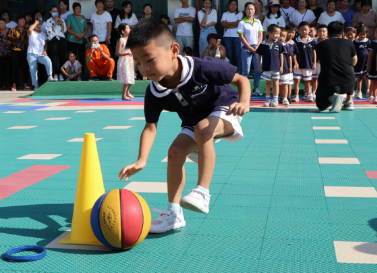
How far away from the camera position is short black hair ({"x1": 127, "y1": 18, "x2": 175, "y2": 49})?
2.66m

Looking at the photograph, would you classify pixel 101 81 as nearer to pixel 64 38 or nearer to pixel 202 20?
pixel 64 38

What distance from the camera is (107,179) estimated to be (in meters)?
4.52

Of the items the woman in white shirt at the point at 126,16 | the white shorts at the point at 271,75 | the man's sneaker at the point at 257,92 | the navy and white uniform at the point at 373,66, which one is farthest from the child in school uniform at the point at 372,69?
the woman in white shirt at the point at 126,16

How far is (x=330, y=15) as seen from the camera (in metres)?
13.2

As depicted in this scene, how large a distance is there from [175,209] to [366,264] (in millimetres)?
1248

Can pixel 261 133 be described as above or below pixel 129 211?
below

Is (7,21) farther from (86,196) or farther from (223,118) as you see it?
(223,118)

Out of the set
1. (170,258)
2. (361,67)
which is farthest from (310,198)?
(361,67)

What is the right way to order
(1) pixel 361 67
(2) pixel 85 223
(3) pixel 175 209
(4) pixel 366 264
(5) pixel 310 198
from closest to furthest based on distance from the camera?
(4) pixel 366 264
(2) pixel 85 223
(3) pixel 175 209
(5) pixel 310 198
(1) pixel 361 67

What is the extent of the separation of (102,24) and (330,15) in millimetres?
7088

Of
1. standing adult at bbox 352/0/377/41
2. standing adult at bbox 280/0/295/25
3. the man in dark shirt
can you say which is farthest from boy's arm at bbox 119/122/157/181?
standing adult at bbox 352/0/377/41

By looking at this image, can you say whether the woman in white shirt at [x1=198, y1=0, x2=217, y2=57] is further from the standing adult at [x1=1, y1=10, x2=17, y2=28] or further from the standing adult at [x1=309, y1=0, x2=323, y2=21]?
the standing adult at [x1=1, y1=10, x2=17, y2=28]

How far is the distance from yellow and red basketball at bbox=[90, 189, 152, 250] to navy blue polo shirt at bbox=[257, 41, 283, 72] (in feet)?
27.2

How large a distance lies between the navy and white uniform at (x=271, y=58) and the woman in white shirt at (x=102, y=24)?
6.14 metres
